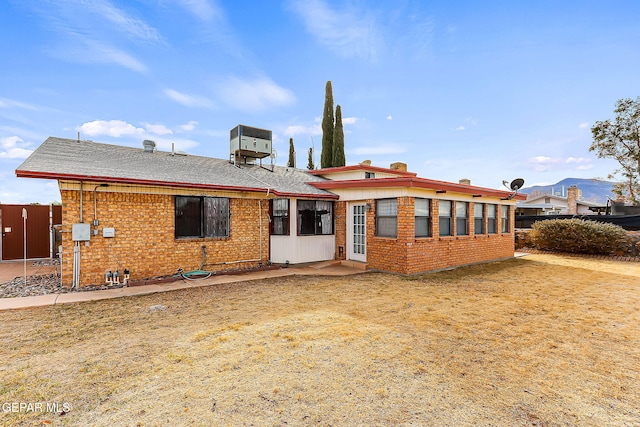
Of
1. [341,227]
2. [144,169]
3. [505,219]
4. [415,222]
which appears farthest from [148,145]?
[505,219]

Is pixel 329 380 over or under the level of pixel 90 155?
under

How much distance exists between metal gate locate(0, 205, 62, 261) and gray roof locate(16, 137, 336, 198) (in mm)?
3689

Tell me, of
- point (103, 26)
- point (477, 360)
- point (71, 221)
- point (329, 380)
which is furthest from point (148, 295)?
point (103, 26)

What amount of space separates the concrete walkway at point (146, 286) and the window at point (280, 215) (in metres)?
1.30

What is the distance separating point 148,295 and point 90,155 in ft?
16.8

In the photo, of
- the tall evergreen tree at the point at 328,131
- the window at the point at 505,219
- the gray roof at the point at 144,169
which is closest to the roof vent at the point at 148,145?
the gray roof at the point at 144,169

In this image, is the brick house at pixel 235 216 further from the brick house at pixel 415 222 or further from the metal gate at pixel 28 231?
the metal gate at pixel 28 231

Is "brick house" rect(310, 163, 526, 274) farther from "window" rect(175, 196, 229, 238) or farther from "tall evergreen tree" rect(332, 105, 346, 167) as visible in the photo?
"tall evergreen tree" rect(332, 105, 346, 167)

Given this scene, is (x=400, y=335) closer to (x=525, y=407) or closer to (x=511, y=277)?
(x=525, y=407)

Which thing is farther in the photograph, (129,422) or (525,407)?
(525,407)

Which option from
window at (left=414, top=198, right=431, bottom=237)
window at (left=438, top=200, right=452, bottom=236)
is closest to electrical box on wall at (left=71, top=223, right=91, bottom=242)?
window at (left=414, top=198, right=431, bottom=237)

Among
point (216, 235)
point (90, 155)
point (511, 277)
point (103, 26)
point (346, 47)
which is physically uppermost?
point (346, 47)

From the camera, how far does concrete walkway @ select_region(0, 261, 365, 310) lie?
Answer: 597cm

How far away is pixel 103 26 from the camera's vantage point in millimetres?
8875
